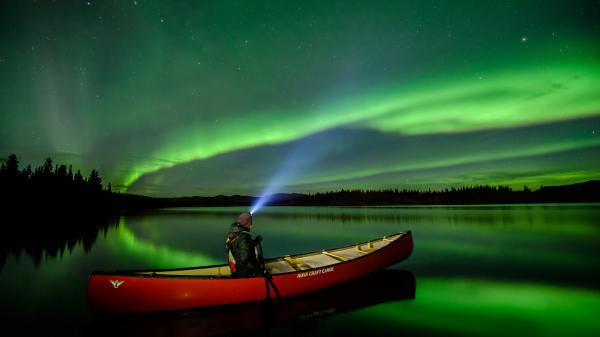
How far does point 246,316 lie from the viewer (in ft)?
23.4

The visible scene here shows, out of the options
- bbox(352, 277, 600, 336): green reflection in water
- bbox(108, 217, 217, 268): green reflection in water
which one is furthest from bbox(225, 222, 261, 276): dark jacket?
bbox(108, 217, 217, 268): green reflection in water

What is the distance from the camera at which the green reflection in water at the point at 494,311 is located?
261 inches

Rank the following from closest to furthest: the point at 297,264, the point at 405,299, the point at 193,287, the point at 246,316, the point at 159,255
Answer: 1. the point at 193,287
2. the point at 246,316
3. the point at 405,299
4. the point at 297,264
5. the point at 159,255

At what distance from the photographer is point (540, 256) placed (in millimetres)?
15727

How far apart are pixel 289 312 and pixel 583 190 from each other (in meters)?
205

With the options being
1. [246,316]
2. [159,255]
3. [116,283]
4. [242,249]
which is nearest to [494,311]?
[246,316]

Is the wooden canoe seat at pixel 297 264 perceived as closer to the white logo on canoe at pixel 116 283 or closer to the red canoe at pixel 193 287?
the red canoe at pixel 193 287

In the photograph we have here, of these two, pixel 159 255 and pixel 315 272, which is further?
pixel 159 255

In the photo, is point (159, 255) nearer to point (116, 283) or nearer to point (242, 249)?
point (116, 283)

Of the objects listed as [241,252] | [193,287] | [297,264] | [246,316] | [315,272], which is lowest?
[246,316]

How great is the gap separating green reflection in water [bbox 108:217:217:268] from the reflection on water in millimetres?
8094

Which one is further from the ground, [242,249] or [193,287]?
[242,249]

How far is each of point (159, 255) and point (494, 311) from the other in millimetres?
17592

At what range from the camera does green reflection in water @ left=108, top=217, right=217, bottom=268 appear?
1527cm
